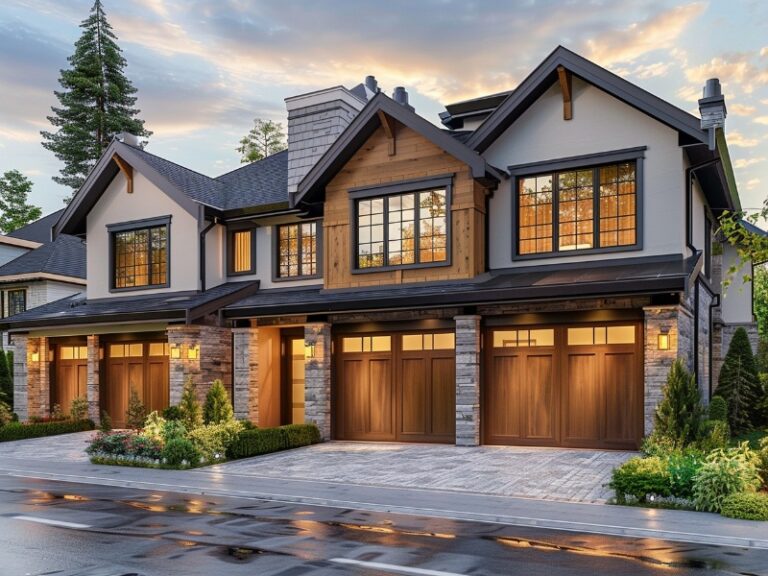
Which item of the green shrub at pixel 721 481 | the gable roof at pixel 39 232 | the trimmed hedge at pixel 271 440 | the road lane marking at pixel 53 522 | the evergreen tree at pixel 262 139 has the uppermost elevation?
the evergreen tree at pixel 262 139

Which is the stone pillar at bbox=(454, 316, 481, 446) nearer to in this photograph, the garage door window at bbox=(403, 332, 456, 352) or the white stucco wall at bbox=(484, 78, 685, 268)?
the garage door window at bbox=(403, 332, 456, 352)

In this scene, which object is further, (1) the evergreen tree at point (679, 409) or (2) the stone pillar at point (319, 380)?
(2) the stone pillar at point (319, 380)

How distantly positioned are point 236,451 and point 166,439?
1549 mm

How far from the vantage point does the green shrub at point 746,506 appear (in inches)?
390

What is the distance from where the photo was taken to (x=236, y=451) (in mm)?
16656

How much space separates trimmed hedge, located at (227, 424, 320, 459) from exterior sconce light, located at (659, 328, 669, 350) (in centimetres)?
881

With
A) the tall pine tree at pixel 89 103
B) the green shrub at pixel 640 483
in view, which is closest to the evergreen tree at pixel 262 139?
the tall pine tree at pixel 89 103

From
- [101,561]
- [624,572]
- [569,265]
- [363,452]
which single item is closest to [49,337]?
[363,452]

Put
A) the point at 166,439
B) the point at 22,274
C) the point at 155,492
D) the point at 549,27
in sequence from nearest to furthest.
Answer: the point at 155,492 → the point at 166,439 → the point at 549,27 → the point at 22,274

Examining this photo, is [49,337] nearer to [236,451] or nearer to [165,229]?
[165,229]

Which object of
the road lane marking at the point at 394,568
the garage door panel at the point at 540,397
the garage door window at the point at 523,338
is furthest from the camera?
the garage door window at the point at 523,338

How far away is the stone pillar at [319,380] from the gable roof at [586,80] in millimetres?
6318

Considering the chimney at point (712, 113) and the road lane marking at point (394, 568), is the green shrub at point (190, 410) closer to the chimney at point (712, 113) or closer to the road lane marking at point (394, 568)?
the road lane marking at point (394, 568)

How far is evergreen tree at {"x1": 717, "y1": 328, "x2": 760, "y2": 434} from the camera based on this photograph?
19422 millimetres
